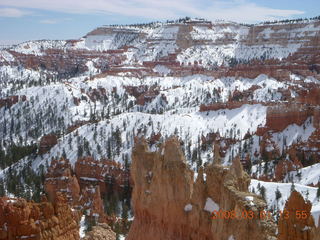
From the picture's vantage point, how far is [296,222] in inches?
402

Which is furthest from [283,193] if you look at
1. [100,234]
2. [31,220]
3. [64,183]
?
[31,220]

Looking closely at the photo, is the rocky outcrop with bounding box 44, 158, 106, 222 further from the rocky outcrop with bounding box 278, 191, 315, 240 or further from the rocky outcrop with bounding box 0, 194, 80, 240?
the rocky outcrop with bounding box 278, 191, 315, 240

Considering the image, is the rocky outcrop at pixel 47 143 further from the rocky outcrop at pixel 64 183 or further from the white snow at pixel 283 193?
the white snow at pixel 283 193

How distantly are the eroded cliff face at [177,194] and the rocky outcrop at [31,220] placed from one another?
3260 millimetres

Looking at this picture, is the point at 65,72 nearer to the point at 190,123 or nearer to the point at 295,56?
the point at 295,56

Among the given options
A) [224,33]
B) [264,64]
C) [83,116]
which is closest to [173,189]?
[83,116]

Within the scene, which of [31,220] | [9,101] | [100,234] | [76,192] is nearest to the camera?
[31,220]

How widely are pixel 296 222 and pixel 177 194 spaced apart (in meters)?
5.67

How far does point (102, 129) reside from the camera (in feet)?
243

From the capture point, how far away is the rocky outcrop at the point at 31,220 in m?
15.8

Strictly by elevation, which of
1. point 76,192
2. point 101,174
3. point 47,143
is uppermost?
point 76,192
